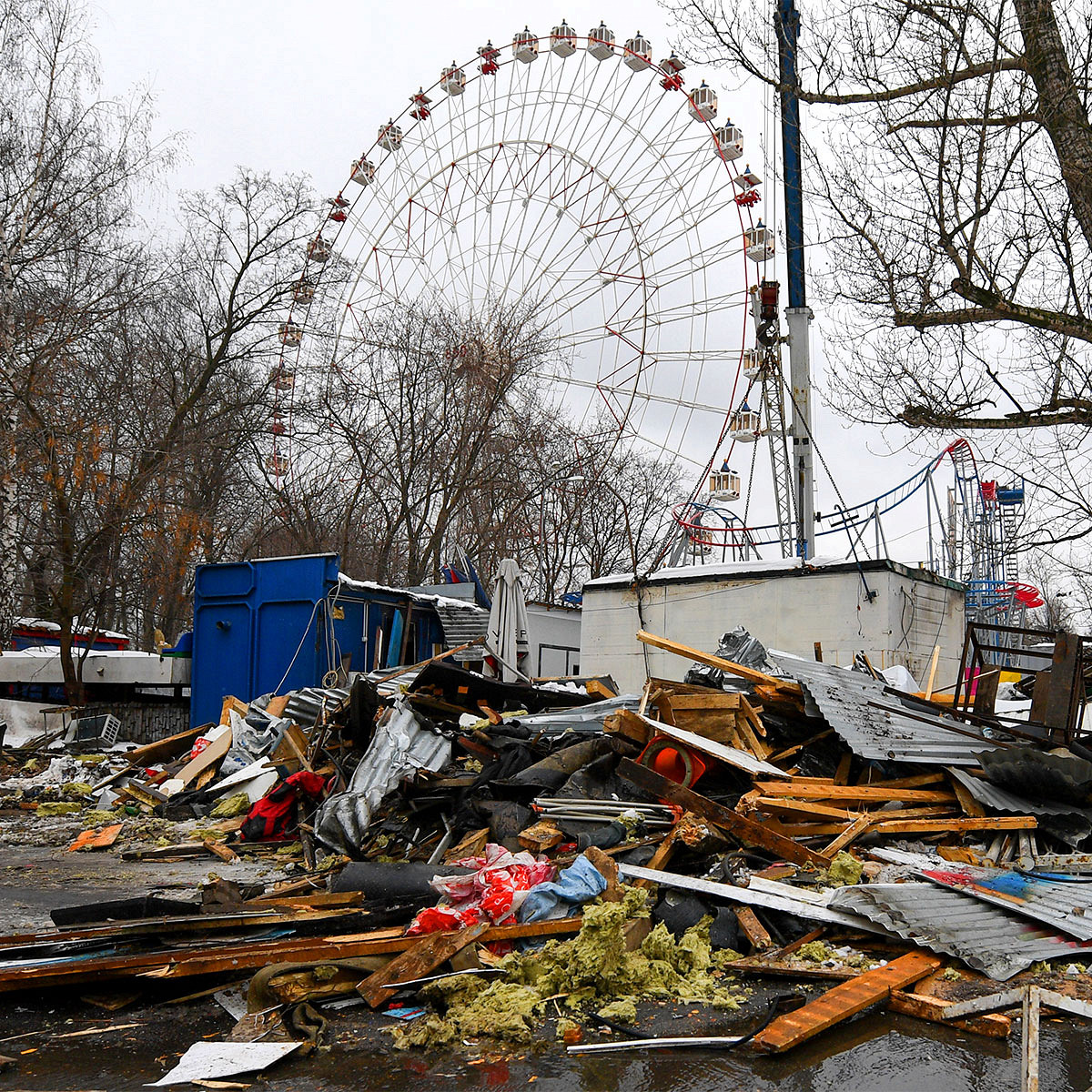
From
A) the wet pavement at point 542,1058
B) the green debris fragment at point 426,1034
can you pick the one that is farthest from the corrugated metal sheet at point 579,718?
the green debris fragment at point 426,1034

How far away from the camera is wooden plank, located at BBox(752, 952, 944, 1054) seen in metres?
3.56

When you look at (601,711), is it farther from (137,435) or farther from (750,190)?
(750,190)

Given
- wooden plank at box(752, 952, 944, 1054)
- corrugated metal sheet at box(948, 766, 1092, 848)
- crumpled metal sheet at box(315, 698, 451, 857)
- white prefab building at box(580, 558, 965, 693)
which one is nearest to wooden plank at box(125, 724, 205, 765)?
crumpled metal sheet at box(315, 698, 451, 857)

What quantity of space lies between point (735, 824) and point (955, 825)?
1588 millimetres

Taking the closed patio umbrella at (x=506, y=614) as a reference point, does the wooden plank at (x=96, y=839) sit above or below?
below

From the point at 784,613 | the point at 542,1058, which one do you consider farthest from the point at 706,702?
the point at 784,613

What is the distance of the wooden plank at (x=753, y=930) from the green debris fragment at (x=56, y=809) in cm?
772

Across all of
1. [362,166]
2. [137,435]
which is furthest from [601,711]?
[362,166]

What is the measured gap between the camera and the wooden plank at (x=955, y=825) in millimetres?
6184

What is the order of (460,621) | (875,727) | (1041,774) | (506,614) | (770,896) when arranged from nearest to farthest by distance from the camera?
(770,896) < (1041,774) < (875,727) < (506,614) < (460,621)

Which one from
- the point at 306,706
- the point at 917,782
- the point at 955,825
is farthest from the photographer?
the point at 306,706

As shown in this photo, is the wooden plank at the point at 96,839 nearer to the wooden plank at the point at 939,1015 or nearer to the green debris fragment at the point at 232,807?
the green debris fragment at the point at 232,807

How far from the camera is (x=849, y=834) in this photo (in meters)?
5.92

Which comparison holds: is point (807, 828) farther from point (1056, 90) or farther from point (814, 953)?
point (1056, 90)
